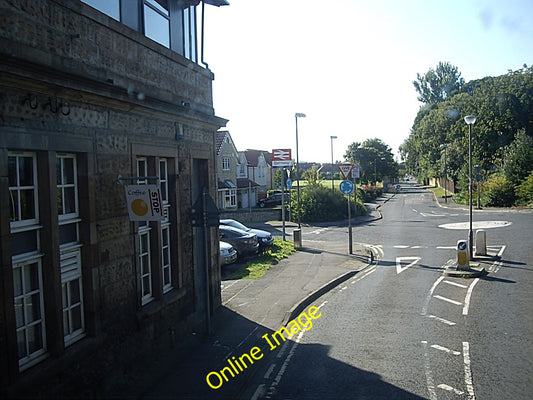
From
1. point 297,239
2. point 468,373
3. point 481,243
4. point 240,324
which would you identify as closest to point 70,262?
point 240,324

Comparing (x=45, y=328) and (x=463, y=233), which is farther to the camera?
(x=463, y=233)

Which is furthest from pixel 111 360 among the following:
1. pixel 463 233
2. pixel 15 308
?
pixel 463 233

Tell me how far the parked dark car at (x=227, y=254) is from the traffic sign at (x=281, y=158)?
755 cm

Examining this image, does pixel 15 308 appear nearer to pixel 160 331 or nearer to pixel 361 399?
pixel 160 331

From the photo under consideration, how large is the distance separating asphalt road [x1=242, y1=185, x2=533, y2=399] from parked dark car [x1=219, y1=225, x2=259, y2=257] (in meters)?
4.77

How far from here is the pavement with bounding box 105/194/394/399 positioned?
779cm

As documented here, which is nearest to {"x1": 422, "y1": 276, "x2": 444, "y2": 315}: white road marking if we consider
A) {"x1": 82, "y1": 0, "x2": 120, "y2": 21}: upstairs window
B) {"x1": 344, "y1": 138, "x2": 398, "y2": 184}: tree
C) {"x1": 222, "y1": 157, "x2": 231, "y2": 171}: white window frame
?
{"x1": 82, "y1": 0, "x2": 120, "y2": 21}: upstairs window

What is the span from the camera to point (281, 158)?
1035 inches

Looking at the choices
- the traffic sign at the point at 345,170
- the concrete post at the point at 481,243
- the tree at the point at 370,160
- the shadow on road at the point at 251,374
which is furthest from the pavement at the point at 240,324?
the tree at the point at 370,160

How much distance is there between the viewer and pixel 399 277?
17125mm

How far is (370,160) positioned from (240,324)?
77.5 m

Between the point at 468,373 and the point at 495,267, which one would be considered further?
the point at 495,267

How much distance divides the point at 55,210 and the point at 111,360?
A: 2.54 meters

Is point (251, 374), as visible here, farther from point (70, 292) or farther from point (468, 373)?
point (468, 373)
